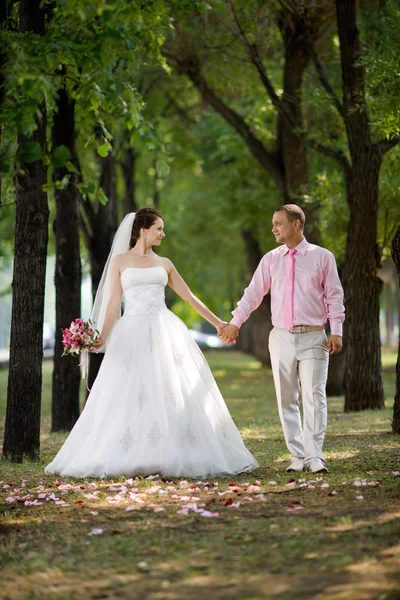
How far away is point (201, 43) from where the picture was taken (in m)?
19.7

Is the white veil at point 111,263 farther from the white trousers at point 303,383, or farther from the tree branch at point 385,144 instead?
the tree branch at point 385,144

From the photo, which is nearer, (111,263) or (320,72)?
(111,263)

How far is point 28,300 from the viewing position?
33.9 ft

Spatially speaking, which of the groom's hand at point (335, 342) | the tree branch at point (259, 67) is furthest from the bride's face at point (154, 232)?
the tree branch at point (259, 67)

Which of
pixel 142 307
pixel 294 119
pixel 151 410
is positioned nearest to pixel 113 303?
pixel 142 307

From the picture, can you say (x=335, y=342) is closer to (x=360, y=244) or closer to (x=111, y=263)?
(x=111, y=263)

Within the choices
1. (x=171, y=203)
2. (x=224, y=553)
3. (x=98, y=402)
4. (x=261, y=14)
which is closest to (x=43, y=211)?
(x=98, y=402)

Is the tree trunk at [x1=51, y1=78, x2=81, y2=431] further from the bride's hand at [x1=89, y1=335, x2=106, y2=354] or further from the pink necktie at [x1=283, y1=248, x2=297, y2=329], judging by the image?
the pink necktie at [x1=283, y1=248, x2=297, y2=329]

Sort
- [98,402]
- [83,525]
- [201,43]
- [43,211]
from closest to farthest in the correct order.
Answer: [83,525] < [98,402] < [43,211] < [201,43]

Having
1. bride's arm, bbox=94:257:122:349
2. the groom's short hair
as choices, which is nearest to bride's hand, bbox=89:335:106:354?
bride's arm, bbox=94:257:122:349

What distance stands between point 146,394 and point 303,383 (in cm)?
155

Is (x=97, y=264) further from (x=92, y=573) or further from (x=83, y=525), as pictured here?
(x=92, y=573)

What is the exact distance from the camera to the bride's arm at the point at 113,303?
31.6 ft

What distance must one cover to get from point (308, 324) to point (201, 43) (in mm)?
12540
